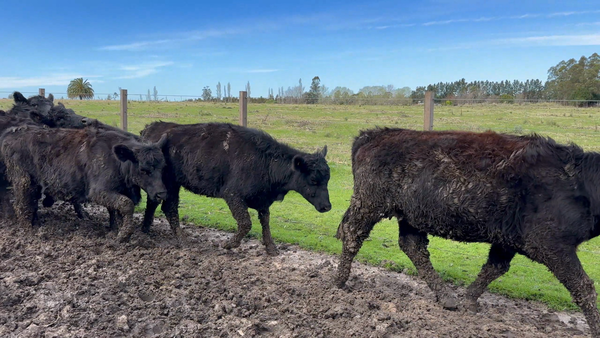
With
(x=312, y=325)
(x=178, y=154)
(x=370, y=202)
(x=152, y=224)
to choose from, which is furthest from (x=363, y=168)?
(x=152, y=224)

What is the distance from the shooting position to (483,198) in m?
5.24

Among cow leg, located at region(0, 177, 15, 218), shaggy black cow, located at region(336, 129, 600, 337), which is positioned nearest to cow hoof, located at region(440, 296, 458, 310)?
shaggy black cow, located at region(336, 129, 600, 337)

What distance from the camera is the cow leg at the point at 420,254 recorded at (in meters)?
6.17

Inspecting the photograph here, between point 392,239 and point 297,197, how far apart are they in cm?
434

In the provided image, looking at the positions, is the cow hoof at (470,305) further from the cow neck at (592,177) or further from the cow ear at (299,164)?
the cow ear at (299,164)

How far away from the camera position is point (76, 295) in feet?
18.6

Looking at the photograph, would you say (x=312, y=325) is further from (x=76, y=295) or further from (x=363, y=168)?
(x=76, y=295)

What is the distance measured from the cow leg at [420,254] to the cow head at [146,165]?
13.2 ft

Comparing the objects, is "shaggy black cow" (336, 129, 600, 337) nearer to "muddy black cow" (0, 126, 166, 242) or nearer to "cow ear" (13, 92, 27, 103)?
"muddy black cow" (0, 126, 166, 242)

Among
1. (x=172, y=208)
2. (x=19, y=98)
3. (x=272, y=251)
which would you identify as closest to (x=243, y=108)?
(x=19, y=98)

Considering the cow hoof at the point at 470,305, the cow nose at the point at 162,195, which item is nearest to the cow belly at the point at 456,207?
the cow hoof at the point at 470,305

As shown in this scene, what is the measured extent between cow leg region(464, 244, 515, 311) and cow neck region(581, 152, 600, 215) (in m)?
1.26

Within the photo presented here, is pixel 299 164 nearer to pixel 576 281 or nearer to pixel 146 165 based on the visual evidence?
pixel 146 165

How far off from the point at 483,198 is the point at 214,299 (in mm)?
3429
